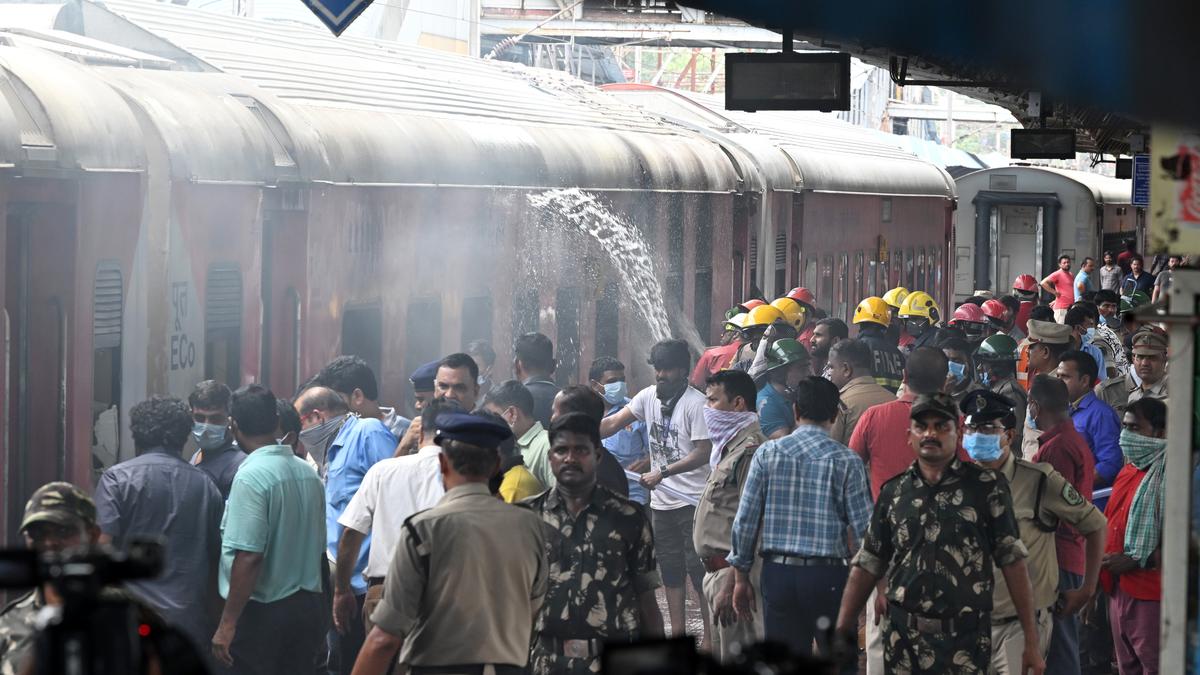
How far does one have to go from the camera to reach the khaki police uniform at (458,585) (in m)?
5.32

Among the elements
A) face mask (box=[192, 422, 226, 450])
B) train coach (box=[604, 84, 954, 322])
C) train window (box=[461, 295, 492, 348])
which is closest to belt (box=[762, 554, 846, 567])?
face mask (box=[192, 422, 226, 450])

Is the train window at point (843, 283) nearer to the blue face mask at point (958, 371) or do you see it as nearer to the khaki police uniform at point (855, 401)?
the blue face mask at point (958, 371)

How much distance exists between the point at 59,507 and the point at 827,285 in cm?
2024

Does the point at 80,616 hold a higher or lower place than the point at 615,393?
higher

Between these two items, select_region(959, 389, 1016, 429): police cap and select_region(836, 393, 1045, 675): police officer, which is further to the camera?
select_region(959, 389, 1016, 429): police cap

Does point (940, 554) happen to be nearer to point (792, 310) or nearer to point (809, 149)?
point (792, 310)

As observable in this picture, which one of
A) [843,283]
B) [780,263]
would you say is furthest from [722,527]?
[843,283]

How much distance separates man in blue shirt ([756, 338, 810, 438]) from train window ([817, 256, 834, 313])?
1350cm

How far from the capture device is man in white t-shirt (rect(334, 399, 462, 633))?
6547 millimetres

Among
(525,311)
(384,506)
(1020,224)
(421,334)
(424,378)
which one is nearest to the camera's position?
(384,506)

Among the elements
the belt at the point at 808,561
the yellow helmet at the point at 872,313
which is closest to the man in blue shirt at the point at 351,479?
the belt at the point at 808,561

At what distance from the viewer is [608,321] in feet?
51.4

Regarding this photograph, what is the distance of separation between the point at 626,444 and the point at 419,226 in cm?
218

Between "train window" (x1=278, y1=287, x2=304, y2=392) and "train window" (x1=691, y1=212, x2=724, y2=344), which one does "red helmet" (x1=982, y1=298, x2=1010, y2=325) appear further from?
"train window" (x1=278, y1=287, x2=304, y2=392)
